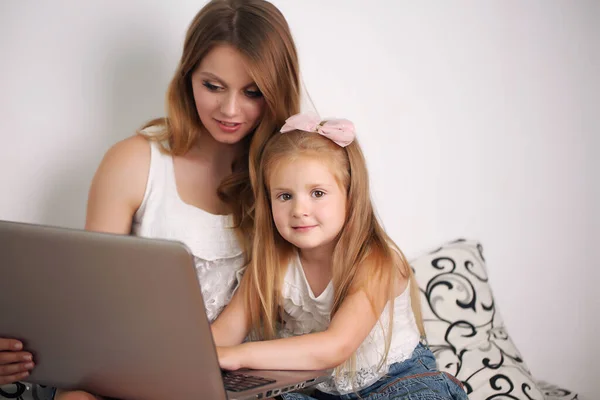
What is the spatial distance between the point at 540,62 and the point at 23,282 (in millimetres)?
1869

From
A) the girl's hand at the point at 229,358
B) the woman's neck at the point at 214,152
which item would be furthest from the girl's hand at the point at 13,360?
the woman's neck at the point at 214,152

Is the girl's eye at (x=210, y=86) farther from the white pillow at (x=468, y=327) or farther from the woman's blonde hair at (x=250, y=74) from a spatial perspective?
the white pillow at (x=468, y=327)

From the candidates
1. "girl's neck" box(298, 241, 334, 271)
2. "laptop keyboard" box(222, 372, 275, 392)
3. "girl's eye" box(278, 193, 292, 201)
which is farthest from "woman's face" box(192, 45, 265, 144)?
"laptop keyboard" box(222, 372, 275, 392)

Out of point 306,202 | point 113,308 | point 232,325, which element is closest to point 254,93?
point 306,202

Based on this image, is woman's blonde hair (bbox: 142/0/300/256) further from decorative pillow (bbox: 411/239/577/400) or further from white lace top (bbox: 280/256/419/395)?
decorative pillow (bbox: 411/239/577/400)

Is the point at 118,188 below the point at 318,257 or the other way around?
the other way around

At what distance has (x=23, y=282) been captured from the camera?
3.63 feet

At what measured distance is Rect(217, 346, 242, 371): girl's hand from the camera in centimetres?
131

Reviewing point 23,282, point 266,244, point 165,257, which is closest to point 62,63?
point 266,244

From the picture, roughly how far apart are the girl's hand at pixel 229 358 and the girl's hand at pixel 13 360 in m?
0.34

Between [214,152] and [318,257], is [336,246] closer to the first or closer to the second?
[318,257]

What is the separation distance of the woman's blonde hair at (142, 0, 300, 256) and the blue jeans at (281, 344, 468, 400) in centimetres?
45

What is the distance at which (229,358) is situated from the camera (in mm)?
1319

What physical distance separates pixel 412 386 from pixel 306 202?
1.55ft
